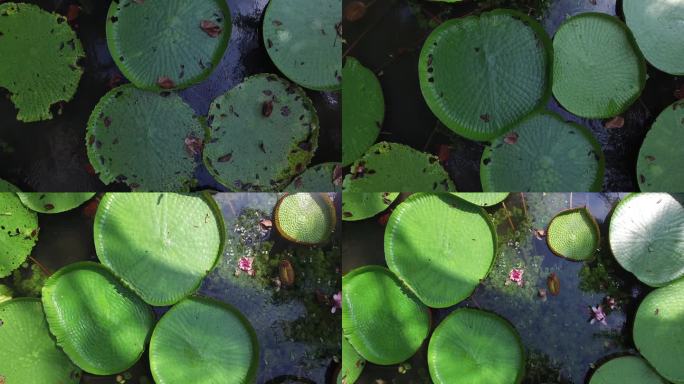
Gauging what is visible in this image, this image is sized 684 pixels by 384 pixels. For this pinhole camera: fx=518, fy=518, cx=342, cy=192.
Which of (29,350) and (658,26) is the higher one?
(658,26)

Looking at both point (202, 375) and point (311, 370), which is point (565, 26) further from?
point (202, 375)

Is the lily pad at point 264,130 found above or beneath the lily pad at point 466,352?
above

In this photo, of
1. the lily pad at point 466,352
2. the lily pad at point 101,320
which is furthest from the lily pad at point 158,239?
the lily pad at point 466,352

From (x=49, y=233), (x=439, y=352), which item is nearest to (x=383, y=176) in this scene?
(x=439, y=352)

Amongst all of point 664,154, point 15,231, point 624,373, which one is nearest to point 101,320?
point 15,231

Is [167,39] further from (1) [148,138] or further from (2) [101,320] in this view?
(2) [101,320]

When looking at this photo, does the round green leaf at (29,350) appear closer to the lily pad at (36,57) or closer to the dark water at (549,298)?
the lily pad at (36,57)

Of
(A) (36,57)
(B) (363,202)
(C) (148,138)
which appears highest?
(A) (36,57)
